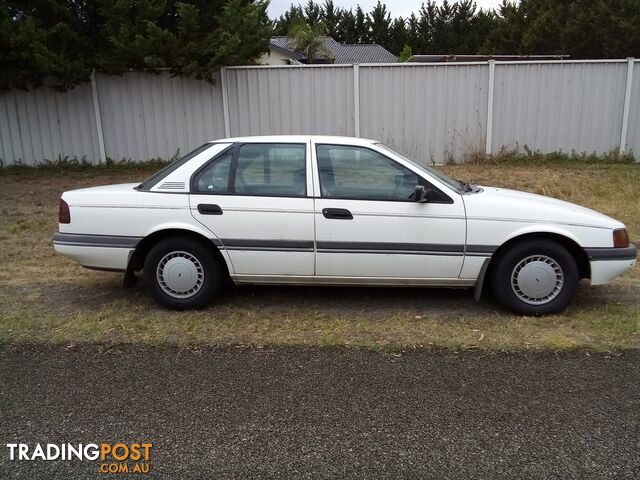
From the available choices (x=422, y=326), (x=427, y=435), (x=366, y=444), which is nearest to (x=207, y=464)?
(x=366, y=444)

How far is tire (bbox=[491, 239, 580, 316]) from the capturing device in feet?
15.3

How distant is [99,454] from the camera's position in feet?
9.70

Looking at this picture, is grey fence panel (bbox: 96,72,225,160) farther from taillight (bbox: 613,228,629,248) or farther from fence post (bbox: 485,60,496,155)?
taillight (bbox: 613,228,629,248)

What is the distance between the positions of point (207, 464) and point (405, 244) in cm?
250

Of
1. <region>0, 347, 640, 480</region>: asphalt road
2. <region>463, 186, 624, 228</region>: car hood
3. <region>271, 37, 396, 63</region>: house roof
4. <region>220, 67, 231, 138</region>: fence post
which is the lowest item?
<region>0, 347, 640, 480</region>: asphalt road

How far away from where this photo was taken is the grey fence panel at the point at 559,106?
11.0 m

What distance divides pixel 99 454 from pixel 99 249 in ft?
7.61

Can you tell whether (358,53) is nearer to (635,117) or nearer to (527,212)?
(635,117)

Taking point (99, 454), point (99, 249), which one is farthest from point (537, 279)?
point (99, 249)

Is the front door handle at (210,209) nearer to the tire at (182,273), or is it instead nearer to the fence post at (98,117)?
the tire at (182,273)

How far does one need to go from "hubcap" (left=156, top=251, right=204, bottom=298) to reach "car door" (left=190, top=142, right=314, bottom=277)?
1.04 ft

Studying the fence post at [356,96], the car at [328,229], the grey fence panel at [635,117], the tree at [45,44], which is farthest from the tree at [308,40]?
the car at [328,229]

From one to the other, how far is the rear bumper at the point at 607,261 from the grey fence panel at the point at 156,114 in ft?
28.3

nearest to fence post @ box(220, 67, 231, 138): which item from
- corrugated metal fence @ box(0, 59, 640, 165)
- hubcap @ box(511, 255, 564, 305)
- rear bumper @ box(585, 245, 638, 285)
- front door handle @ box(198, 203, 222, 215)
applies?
corrugated metal fence @ box(0, 59, 640, 165)
